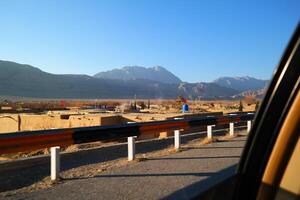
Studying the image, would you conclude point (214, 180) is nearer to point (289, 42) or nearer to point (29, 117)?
point (289, 42)

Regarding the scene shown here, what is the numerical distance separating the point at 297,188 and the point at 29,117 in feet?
108

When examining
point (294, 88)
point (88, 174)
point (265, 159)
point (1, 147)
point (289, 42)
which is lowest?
point (88, 174)

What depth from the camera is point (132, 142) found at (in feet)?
32.3

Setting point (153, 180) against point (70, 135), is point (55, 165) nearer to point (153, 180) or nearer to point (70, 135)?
point (70, 135)

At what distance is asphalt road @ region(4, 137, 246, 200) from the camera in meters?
6.40

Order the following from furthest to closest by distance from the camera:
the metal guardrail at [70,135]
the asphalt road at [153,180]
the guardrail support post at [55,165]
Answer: the guardrail support post at [55,165] → the metal guardrail at [70,135] → the asphalt road at [153,180]

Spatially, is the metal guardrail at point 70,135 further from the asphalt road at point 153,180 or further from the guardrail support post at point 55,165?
the asphalt road at point 153,180

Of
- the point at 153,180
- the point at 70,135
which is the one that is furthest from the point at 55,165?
the point at 153,180

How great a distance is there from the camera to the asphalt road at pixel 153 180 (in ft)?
21.0

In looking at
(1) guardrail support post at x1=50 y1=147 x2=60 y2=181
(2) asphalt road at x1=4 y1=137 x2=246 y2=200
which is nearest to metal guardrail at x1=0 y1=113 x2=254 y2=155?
(1) guardrail support post at x1=50 y1=147 x2=60 y2=181

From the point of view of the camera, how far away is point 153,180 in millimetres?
7531

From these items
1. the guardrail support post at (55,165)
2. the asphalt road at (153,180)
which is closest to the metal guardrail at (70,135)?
the guardrail support post at (55,165)

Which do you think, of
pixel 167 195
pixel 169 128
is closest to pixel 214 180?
pixel 167 195

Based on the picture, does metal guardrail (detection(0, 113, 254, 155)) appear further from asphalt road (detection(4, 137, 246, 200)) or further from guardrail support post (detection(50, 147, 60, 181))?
asphalt road (detection(4, 137, 246, 200))
